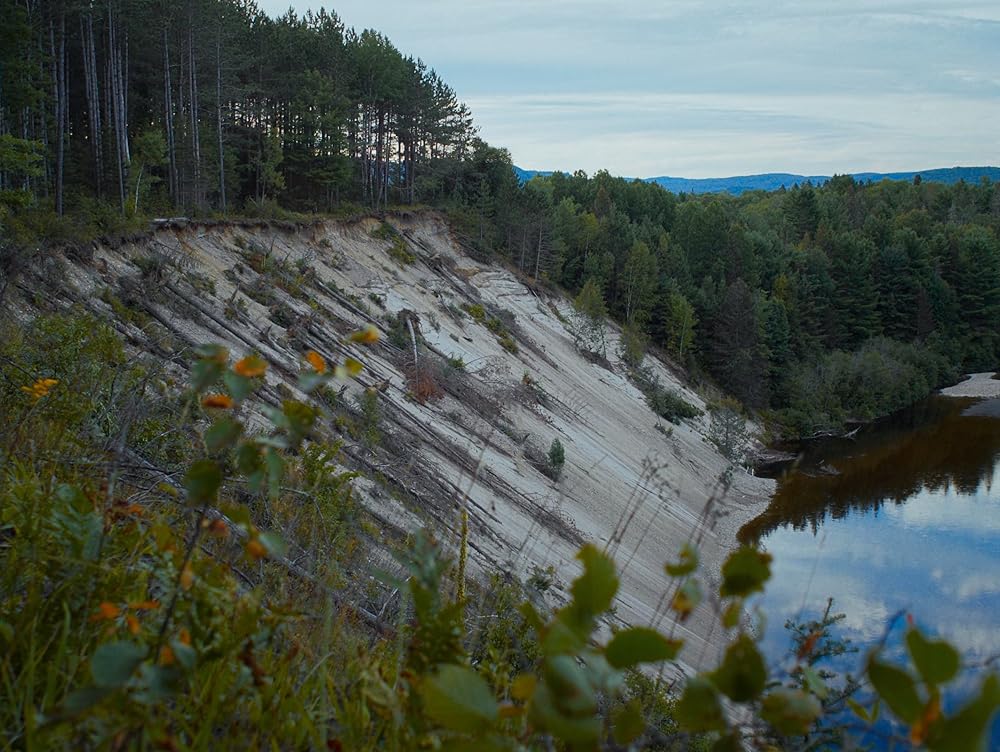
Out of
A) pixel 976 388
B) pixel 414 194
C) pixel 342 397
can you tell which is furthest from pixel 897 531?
pixel 976 388

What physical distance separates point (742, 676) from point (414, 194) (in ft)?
151

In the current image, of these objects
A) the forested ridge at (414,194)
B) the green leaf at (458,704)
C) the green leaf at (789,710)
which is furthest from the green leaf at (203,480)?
the forested ridge at (414,194)

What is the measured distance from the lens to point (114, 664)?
147 cm

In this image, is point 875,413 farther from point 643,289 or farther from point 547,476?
point 547,476

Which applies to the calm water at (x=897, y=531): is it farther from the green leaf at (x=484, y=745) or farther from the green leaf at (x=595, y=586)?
the green leaf at (x=484, y=745)

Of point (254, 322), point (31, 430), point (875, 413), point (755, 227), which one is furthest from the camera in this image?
point (755, 227)

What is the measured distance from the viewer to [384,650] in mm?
3348

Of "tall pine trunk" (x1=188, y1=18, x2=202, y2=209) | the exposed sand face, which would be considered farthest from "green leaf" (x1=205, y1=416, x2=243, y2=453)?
the exposed sand face

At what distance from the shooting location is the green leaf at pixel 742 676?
52.3 inches

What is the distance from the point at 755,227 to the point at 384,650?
81913 millimetres

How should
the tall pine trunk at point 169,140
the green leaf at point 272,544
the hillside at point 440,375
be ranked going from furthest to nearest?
the tall pine trunk at point 169,140
the hillside at point 440,375
the green leaf at point 272,544

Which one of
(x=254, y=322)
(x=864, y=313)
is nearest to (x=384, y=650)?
(x=254, y=322)

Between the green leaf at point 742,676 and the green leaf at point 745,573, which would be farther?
the green leaf at point 745,573

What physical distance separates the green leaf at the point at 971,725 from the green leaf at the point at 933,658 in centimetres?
5
